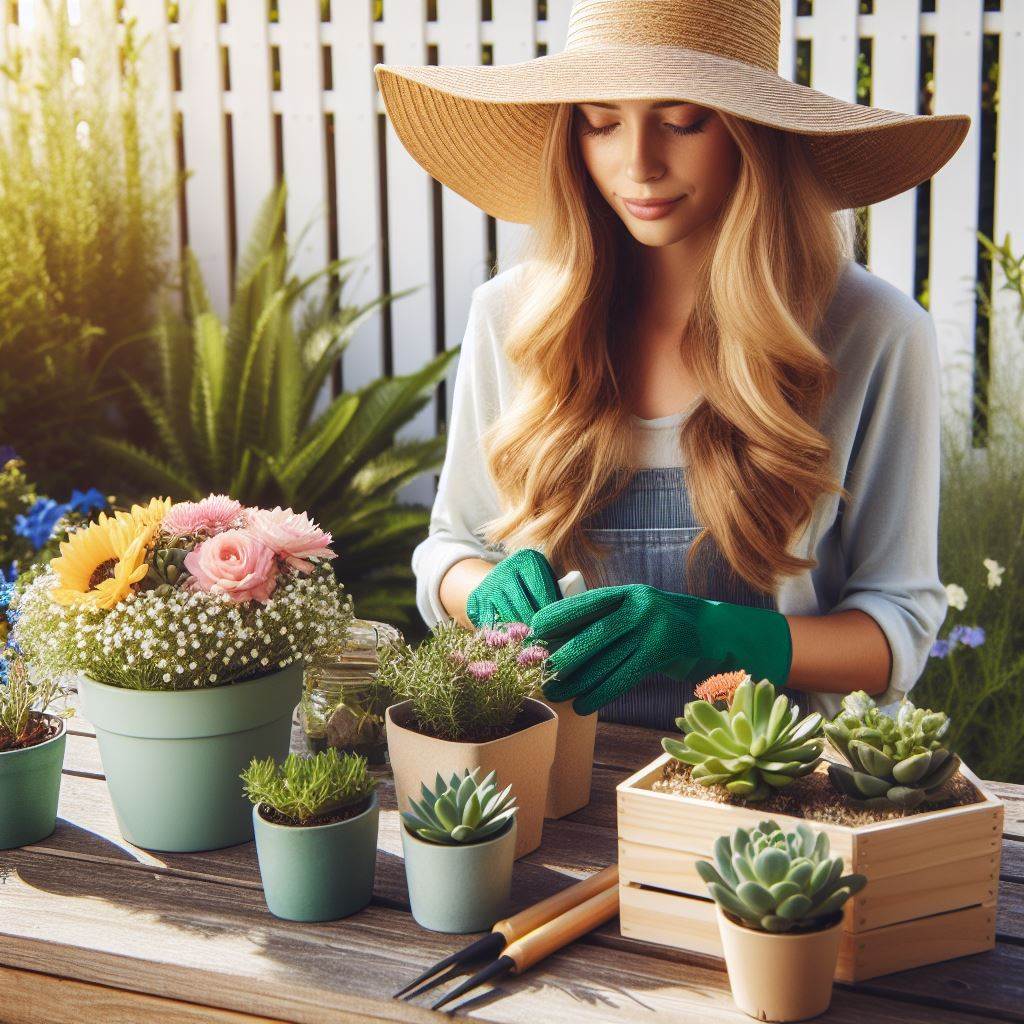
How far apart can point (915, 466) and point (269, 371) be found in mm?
2562

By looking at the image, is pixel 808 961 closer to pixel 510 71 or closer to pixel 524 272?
pixel 510 71

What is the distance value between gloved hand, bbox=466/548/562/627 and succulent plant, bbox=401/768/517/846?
0.38 metres

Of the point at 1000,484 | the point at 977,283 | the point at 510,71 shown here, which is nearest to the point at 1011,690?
the point at 1000,484

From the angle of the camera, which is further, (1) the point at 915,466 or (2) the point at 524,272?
(2) the point at 524,272

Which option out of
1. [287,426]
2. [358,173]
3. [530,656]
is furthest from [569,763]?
[358,173]

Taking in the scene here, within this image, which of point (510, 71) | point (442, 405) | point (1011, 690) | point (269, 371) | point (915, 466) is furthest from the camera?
point (442, 405)

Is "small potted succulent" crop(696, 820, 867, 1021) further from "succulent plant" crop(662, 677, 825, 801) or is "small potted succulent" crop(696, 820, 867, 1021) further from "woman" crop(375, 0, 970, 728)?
"woman" crop(375, 0, 970, 728)

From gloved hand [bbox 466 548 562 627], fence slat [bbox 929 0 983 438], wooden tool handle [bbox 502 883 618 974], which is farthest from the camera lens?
fence slat [bbox 929 0 983 438]

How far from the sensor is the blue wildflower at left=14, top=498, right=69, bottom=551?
280cm

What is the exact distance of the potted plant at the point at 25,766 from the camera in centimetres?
109

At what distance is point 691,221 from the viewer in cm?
147

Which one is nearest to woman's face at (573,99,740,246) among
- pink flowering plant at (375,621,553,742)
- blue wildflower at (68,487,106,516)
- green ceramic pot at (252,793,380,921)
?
pink flowering plant at (375,621,553,742)

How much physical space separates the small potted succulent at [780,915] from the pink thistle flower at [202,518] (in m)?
0.58

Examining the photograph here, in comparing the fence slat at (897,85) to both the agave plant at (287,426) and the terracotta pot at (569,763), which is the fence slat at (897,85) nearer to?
the agave plant at (287,426)
